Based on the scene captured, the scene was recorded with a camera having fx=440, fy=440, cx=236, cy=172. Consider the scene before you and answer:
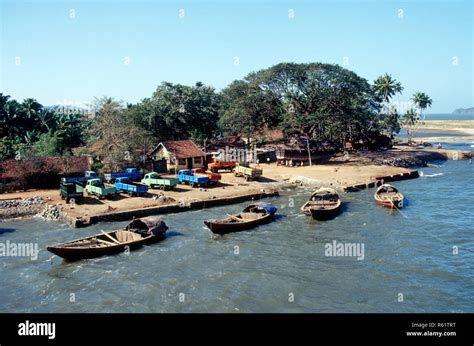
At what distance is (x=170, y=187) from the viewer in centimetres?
4247

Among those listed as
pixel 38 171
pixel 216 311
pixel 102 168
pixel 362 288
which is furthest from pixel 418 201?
pixel 38 171

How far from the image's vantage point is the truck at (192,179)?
43844mm

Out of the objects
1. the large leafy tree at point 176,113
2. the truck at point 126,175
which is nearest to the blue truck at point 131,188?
the truck at point 126,175

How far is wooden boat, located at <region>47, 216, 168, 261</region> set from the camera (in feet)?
84.7

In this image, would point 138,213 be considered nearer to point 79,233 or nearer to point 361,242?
point 79,233

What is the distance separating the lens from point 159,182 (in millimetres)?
42531

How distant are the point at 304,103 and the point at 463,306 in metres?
48.3

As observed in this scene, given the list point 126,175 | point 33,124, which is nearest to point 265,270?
point 126,175

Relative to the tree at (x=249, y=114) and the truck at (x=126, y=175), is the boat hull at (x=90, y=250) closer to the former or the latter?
the truck at (x=126, y=175)

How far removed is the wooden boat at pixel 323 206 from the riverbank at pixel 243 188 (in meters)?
6.85

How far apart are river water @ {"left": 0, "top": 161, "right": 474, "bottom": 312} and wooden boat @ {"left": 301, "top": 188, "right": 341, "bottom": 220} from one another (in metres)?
0.79

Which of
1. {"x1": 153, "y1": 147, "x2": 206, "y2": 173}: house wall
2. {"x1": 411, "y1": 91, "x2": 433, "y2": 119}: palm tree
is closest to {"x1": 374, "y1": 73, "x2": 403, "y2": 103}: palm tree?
{"x1": 411, "y1": 91, "x2": 433, "y2": 119}: palm tree

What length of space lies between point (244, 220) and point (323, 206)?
7209 millimetres

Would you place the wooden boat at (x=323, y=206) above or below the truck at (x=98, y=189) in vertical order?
below
